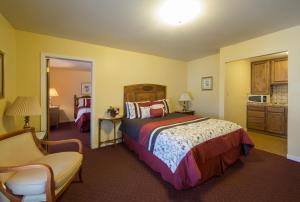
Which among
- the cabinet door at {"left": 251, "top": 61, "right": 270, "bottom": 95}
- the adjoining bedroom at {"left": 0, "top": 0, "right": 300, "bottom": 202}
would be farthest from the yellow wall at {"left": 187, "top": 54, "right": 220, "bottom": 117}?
the cabinet door at {"left": 251, "top": 61, "right": 270, "bottom": 95}

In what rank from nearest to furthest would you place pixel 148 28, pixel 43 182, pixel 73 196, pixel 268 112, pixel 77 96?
pixel 43 182 < pixel 73 196 < pixel 148 28 < pixel 268 112 < pixel 77 96

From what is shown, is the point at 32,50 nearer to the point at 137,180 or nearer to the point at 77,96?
the point at 137,180

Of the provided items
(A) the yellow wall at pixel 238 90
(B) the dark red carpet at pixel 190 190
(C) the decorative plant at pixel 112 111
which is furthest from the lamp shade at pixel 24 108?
(A) the yellow wall at pixel 238 90

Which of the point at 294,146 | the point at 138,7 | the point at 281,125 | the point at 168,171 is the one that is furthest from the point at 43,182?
the point at 281,125

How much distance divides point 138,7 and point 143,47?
5.52 ft

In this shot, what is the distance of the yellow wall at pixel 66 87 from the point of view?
6062mm

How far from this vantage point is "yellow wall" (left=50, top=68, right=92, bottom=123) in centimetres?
606

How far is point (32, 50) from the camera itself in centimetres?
279

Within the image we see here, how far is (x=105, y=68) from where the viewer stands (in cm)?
358

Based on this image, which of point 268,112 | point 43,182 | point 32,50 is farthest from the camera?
point 268,112

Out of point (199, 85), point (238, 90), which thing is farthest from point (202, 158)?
point (238, 90)

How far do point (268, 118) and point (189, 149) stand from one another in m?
3.75

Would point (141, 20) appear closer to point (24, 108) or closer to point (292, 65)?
point (24, 108)

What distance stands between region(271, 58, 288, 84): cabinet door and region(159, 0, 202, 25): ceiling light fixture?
3500mm
